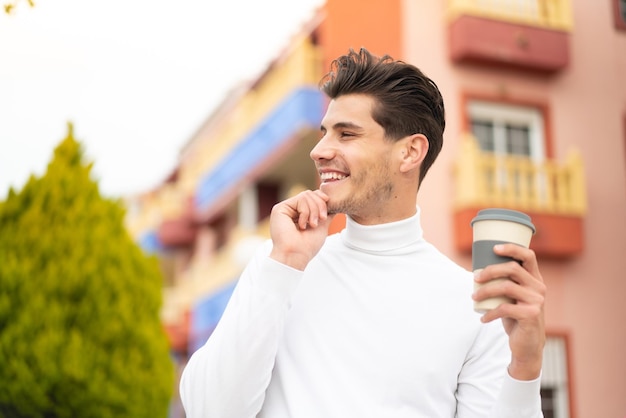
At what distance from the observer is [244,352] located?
212cm

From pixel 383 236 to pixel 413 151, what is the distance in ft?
0.85

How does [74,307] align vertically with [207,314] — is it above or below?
below

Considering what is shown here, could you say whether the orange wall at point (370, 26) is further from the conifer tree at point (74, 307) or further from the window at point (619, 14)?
the conifer tree at point (74, 307)

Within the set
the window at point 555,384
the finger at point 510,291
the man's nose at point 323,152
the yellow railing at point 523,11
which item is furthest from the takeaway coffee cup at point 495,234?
the yellow railing at point 523,11

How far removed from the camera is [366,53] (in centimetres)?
261

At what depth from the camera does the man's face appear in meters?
2.40

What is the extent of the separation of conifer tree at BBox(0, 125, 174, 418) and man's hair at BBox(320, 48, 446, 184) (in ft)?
20.3

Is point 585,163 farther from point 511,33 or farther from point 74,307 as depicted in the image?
point 74,307

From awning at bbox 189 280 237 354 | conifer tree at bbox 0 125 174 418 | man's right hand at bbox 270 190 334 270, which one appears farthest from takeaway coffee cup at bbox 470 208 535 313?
awning at bbox 189 280 237 354

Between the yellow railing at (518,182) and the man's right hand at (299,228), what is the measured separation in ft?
28.0

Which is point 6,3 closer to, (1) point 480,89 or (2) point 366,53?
(2) point 366,53

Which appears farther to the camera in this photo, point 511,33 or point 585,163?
point 585,163

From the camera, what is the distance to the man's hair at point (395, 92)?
2490 millimetres

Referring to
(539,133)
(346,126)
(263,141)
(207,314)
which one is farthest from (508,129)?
(346,126)
